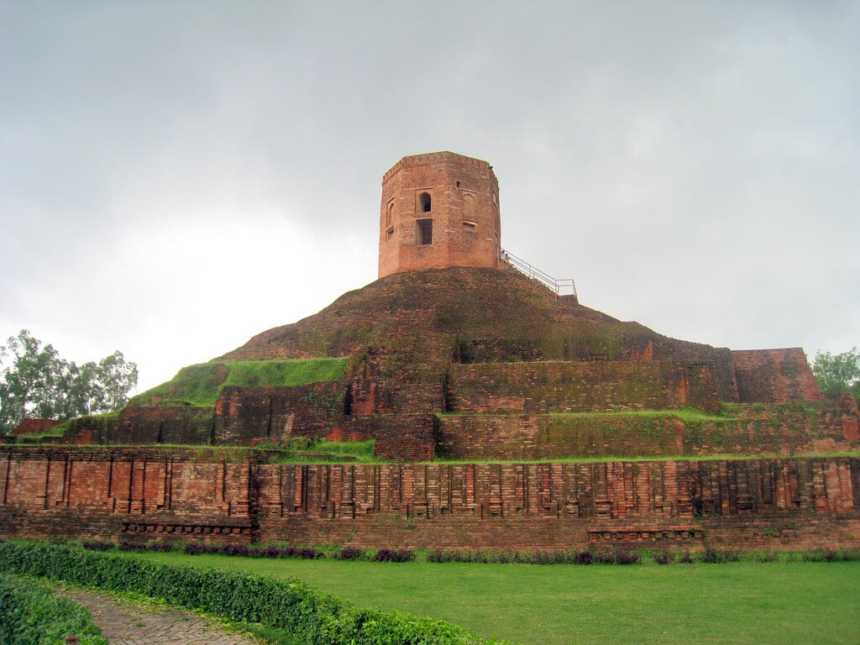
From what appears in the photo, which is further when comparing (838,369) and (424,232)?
(838,369)

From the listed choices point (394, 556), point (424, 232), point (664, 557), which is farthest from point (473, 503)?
point (424, 232)

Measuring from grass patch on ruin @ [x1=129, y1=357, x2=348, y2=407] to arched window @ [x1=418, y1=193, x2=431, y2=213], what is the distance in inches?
277

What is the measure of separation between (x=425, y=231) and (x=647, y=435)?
1202cm

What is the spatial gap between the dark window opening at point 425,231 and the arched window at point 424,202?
1.14ft

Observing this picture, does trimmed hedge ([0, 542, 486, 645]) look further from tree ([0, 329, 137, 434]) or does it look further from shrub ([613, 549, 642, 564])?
tree ([0, 329, 137, 434])

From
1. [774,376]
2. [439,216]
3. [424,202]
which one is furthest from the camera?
[424,202]

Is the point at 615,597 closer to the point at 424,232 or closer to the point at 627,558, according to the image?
the point at 627,558

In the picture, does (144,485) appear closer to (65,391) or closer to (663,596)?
(663,596)

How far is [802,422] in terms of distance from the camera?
598 inches

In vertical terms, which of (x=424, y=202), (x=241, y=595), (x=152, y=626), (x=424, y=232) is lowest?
(x=152, y=626)

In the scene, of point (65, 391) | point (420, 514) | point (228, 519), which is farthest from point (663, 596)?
point (65, 391)

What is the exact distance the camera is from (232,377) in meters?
19.9

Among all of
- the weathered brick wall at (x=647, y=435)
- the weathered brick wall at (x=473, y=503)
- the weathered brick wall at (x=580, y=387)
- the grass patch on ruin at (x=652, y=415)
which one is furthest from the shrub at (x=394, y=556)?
the weathered brick wall at (x=580, y=387)

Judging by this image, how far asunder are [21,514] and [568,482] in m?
9.65
